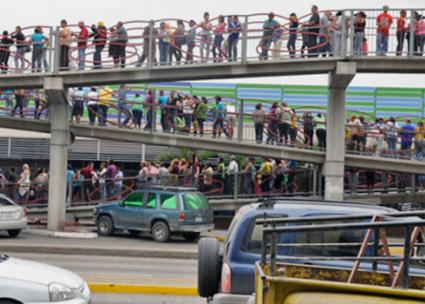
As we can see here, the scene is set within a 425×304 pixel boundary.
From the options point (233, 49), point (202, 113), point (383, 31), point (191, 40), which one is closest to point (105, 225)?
point (202, 113)

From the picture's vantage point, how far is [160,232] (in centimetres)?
2725

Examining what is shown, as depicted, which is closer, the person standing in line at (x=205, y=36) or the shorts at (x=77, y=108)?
the person standing in line at (x=205, y=36)

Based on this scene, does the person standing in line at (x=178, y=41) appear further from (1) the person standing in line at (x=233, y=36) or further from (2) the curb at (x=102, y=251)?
(2) the curb at (x=102, y=251)

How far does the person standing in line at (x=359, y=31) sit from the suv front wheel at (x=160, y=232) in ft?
24.8

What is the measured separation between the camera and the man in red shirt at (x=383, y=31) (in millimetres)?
26484

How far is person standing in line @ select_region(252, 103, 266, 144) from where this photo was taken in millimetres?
28578

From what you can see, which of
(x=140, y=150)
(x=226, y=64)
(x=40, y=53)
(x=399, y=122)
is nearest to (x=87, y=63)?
(x=40, y=53)

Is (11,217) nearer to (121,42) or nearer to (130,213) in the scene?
(130,213)

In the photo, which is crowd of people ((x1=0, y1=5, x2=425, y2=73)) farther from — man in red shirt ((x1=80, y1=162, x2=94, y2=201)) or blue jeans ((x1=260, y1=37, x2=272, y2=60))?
man in red shirt ((x1=80, y1=162, x2=94, y2=201))

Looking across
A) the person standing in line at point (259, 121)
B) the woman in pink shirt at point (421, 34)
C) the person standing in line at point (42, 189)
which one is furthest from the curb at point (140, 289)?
the person standing in line at point (42, 189)

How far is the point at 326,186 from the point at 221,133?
371cm

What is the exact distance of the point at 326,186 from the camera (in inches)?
1127

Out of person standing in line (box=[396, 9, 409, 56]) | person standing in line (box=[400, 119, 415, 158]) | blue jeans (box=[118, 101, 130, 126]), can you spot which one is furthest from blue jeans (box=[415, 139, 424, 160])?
blue jeans (box=[118, 101, 130, 126])

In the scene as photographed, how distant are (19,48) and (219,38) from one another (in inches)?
243
